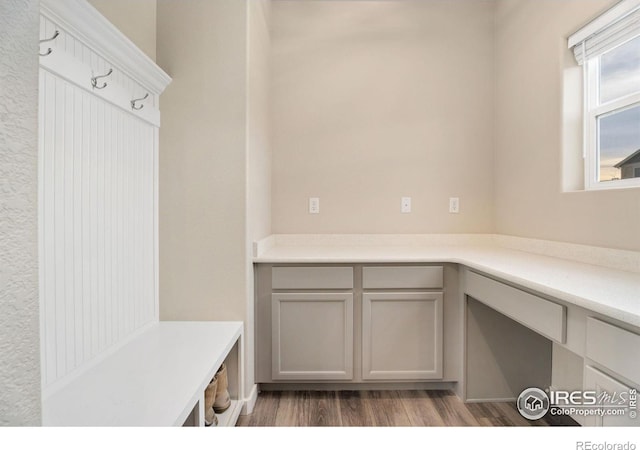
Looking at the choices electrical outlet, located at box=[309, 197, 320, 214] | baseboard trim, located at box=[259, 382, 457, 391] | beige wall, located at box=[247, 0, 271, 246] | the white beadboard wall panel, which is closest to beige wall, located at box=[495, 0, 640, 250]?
baseboard trim, located at box=[259, 382, 457, 391]

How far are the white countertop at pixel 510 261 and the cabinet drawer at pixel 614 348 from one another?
66 mm

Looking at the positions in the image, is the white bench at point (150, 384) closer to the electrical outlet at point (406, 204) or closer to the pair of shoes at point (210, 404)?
the pair of shoes at point (210, 404)

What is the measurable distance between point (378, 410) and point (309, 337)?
1.75ft

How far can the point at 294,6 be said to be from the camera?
2.73m

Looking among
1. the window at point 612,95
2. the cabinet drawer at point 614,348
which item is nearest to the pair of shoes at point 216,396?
the cabinet drawer at point 614,348

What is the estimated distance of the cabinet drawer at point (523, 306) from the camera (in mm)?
1323

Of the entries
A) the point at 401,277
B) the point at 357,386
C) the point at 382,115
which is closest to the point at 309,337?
the point at 357,386

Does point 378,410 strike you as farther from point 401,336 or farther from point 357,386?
point 401,336

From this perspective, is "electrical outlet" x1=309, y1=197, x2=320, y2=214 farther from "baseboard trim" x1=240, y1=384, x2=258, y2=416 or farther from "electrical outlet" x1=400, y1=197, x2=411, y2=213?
"baseboard trim" x1=240, y1=384, x2=258, y2=416

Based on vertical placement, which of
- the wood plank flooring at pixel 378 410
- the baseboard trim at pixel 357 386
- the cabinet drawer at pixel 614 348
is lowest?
the wood plank flooring at pixel 378 410

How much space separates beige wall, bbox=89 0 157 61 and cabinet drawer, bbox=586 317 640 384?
6.64 ft

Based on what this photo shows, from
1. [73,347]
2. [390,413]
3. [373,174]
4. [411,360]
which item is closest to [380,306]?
[411,360]

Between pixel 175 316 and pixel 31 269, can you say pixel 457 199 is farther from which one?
pixel 31 269

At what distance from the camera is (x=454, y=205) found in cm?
277
